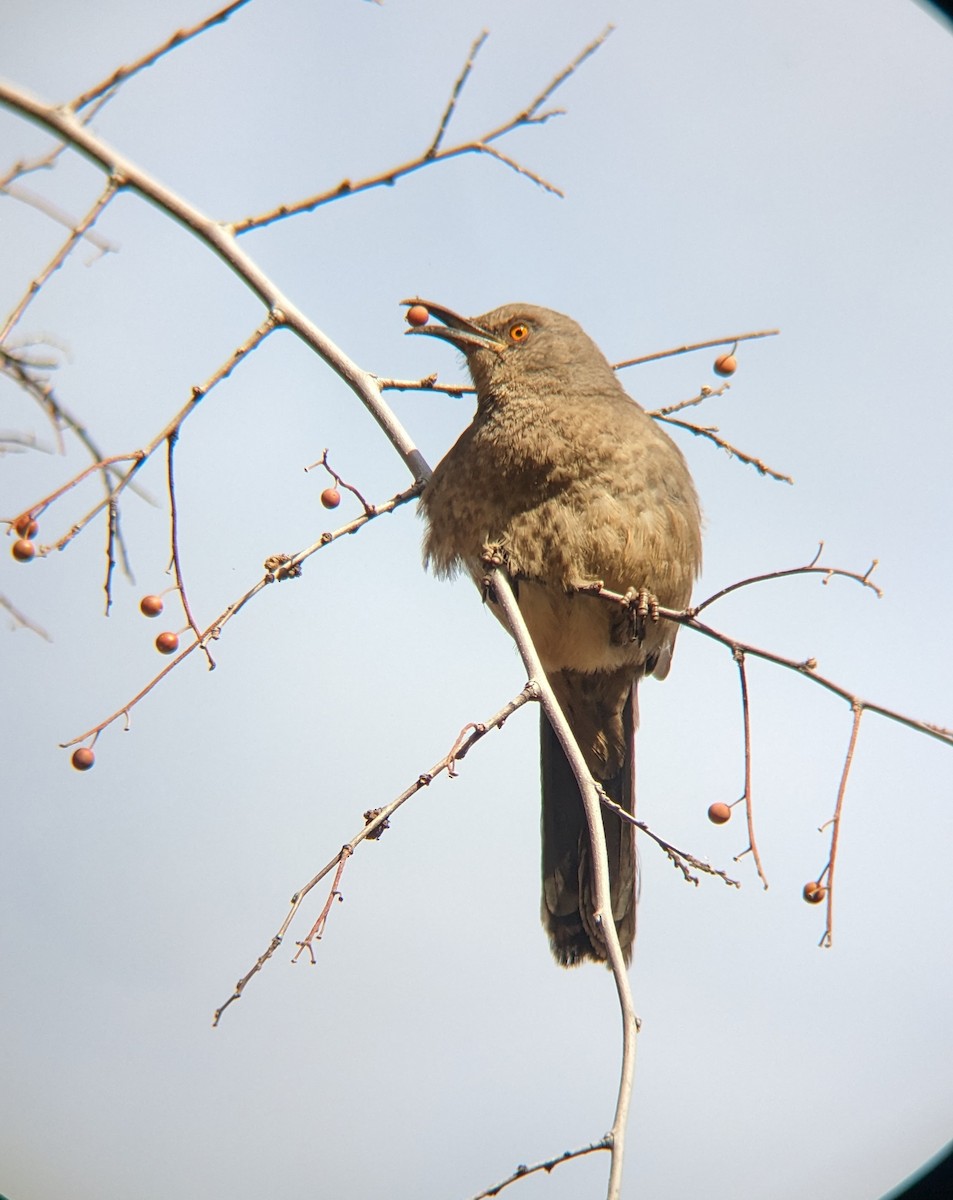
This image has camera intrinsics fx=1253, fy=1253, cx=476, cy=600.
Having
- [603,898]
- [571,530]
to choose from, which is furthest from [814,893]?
[571,530]

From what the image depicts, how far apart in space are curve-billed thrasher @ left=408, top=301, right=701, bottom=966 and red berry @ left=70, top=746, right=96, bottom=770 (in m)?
1.63

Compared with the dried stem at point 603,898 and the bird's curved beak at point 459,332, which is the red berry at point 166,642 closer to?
the dried stem at point 603,898

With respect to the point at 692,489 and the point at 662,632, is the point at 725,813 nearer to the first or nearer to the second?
the point at 662,632

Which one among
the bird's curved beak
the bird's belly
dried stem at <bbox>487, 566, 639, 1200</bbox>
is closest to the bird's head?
the bird's curved beak

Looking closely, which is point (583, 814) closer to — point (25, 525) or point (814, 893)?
point (814, 893)

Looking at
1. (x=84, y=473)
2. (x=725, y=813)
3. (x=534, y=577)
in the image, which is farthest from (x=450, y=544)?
(x=84, y=473)

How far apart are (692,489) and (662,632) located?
58 cm

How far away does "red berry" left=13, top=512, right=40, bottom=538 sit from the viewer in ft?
9.02

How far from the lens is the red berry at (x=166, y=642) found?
3109 millimetres

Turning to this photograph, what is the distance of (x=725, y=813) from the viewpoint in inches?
133

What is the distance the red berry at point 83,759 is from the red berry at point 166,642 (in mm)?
318

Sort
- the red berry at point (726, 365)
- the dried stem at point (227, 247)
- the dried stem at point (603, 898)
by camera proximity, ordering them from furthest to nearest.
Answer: the red berry at point (726, 365) → the dried stem at point (227, 247) → the dried stem at point (603, 898)

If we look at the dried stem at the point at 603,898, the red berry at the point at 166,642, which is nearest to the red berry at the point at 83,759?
the red berry at the point at 166,642

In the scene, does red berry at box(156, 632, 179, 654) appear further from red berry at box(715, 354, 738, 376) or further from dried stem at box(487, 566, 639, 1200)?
red berry at box(715, 354, 738, 376)
